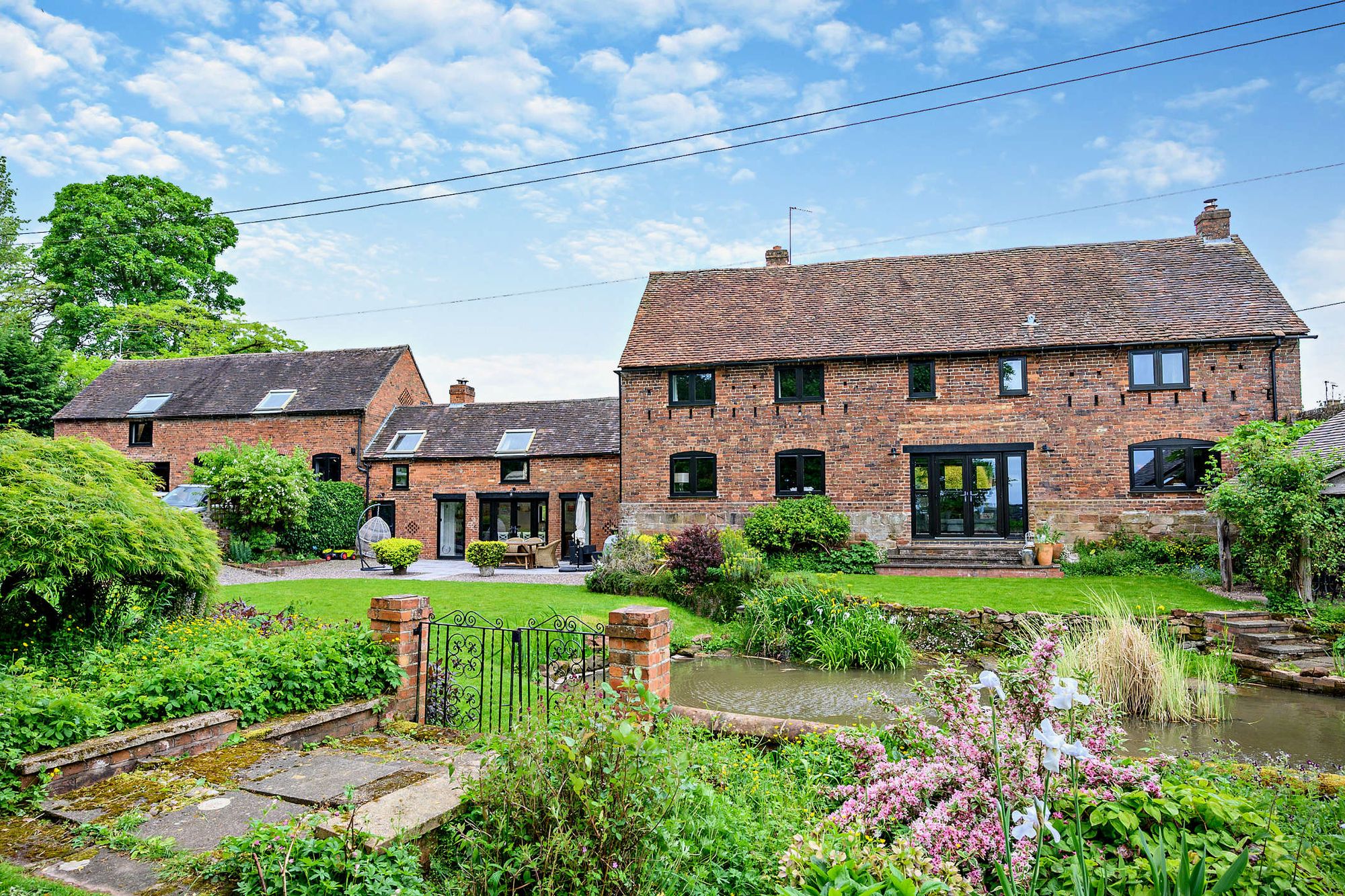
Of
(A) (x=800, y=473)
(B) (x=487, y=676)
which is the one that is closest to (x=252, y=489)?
(B) (x=487, y=676)

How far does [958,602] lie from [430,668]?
9.01 metres

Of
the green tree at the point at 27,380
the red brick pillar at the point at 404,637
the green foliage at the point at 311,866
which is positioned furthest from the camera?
the green tree at the point at 27,380

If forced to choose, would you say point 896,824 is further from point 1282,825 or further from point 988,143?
point 988,143

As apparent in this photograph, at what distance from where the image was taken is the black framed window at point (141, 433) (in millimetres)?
26516

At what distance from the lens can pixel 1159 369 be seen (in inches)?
661

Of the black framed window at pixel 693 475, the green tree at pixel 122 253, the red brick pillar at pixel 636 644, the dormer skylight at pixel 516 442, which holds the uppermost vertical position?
the green tree at pixel 122 253

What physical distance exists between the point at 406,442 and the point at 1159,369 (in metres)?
23.1

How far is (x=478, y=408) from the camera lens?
84.6ft

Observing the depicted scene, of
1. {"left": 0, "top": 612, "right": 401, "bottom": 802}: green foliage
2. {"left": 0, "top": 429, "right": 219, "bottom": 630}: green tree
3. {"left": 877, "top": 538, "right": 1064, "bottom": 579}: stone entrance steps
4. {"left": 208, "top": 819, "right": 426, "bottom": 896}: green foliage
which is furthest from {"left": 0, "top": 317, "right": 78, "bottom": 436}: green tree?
{"left": 208, "top": 819, "right": 426, "bottom": 896}: green foliage

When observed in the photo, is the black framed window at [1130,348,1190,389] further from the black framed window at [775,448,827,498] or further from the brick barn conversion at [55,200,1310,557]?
the black framed window at [775,448,827,498]

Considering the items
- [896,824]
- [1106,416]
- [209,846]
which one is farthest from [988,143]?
[209,846]

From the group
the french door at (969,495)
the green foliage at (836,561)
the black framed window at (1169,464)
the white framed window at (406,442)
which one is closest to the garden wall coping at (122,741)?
the green foliage at (836,561)

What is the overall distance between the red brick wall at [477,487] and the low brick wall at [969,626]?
41.1 feet

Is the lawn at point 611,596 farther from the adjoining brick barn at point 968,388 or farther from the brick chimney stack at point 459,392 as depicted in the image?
the brick chimney stack at point 459,392
